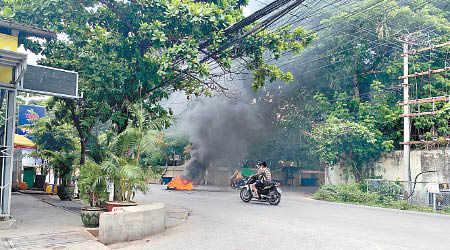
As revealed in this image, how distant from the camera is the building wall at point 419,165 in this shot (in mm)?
16844

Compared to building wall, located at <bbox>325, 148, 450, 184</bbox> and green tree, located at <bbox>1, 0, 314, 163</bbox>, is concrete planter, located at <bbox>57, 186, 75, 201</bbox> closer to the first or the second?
green tree, located at <bbox>1, 0, 314, 163</bbox>

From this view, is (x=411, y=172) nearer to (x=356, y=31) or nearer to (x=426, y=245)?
(x=356, y=31)

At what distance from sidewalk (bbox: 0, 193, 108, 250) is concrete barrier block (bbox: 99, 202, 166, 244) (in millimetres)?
312

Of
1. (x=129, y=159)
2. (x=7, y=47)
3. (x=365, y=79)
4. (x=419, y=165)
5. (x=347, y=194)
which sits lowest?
(x=347, y=194)

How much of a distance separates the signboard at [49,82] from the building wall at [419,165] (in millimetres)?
15726

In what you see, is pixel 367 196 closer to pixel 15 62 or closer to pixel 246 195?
pixel 246 195

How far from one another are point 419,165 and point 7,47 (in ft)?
58.0

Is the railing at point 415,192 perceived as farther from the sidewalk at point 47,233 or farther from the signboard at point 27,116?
the signboard at point 27,116

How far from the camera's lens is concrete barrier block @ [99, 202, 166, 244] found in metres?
6.99

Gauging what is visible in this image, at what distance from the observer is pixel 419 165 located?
17797mm

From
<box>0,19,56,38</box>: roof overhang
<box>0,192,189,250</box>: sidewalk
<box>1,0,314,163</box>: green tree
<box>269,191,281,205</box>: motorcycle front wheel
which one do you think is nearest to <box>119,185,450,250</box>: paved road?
<box>0,192,189,250</box>: sidewalk

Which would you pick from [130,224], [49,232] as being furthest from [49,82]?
[130,224]

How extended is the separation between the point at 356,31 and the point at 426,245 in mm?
→ 16812

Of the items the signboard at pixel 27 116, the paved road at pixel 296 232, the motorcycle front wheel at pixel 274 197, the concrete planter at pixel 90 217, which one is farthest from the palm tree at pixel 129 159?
the signboard at pixel 27 116
